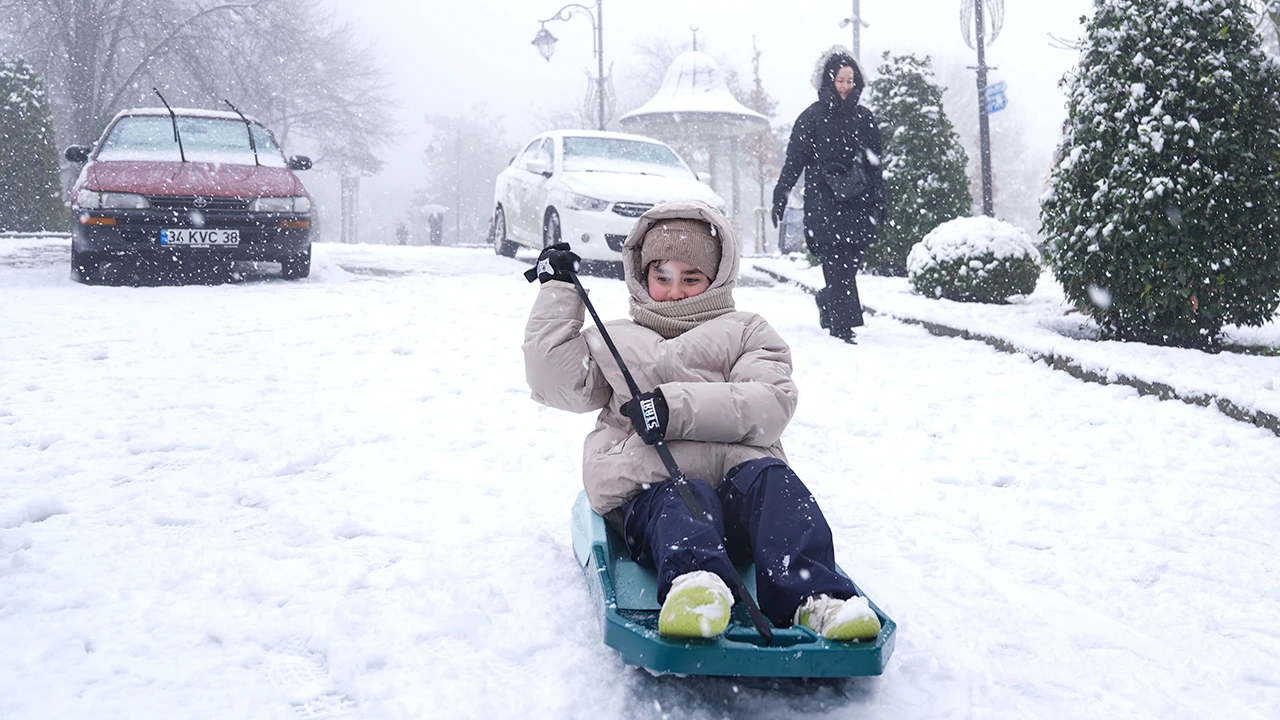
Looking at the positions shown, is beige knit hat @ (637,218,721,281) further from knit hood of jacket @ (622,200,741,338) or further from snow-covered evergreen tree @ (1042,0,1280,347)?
snow-covered evergreen tree @ (1042,0,1280,347)

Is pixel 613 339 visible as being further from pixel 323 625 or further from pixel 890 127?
pixel 890 127

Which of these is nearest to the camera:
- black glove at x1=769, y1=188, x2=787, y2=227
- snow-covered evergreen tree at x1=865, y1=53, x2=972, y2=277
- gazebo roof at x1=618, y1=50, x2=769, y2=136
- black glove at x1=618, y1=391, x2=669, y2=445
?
black glove at x1=618, y1=391, x2=669, y2=445

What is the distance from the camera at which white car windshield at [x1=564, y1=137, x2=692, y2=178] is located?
1112cm

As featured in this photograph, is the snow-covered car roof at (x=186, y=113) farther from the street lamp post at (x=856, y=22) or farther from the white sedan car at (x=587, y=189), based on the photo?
the street lamp post at (x=856, y=22)

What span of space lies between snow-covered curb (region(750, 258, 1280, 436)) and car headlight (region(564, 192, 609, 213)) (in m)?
2.99

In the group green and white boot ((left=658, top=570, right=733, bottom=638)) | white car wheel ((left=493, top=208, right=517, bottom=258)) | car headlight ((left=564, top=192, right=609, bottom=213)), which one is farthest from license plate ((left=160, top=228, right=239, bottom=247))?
green and white boot ((left=658, top=570, right=733, bottom=638))

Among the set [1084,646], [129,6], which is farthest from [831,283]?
[129,6]

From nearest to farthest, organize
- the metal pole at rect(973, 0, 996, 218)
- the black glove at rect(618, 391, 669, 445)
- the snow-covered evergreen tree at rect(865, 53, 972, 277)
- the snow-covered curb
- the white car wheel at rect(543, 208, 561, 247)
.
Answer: the black glove at rect(618, 391, 669, 445), the snow-covered curb, the white car wheel at rect(543, 208, 561, 247), the snow-covered evergreen tree at rect(865, 53, 972, 277), the metal pole at rect(973, 0, 996, 218)

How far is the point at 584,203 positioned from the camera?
10211 millimetres

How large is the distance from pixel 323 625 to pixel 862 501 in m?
2.16

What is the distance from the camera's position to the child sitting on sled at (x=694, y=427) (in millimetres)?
2207

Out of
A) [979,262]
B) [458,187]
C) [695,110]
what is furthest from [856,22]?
[458,187]

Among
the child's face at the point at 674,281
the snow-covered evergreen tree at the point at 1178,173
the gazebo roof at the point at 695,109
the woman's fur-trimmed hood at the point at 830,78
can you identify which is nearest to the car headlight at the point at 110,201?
the woman's fur-trimmed hood at the point at 830,78

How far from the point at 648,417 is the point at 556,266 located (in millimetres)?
558
